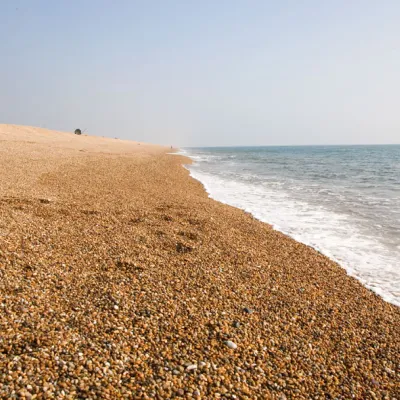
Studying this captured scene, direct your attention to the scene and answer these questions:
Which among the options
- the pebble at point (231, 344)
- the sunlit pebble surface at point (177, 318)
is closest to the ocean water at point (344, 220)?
the sunlit pebble surface at point (177, 318)

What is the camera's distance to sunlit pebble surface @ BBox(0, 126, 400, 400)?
131 inches

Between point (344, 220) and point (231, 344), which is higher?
point (344, 220)

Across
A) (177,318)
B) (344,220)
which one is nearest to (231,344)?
(177,318)

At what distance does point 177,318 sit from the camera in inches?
174

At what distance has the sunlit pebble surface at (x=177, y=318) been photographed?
3.34 meters

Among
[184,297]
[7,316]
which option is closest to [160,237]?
[184,297]

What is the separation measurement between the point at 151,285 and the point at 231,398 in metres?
2.37

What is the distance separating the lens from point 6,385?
2961 mm

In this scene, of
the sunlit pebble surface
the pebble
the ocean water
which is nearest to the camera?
the sunlit pebble surface

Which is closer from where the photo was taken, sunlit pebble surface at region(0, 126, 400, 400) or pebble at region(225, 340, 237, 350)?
sunlit pebble surface at region(0, 126, 400, 400)

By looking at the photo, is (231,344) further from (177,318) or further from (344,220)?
(344,220)

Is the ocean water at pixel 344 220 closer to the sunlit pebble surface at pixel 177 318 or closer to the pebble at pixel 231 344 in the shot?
the sunlit pebble surface at pixel 177 318

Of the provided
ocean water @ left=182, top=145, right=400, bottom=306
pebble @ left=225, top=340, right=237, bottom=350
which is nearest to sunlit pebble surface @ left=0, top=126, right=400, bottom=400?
pebble @ left=225, top=340, right=237, bottom=350

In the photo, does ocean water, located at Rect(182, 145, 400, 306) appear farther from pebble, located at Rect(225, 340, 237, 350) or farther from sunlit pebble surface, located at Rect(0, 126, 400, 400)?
pebble, located at Rect(225, 340, 237, 350)
